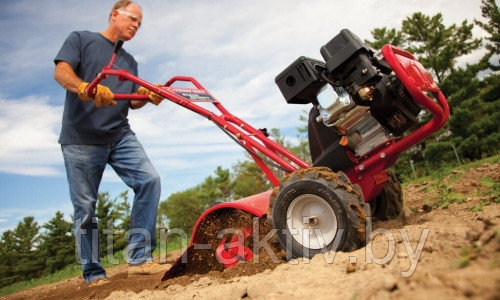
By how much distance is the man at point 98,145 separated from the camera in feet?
11.8

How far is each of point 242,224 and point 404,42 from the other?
22.8 m

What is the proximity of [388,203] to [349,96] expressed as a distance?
1362 mm

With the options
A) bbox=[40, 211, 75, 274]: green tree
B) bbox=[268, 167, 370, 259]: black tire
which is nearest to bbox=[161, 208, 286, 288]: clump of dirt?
bbox=[268, 167, 370, 259]: black tire

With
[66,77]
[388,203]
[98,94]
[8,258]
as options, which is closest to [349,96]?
[388,203]

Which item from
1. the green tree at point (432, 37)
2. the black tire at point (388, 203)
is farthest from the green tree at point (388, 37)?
the black tire at point (388, 203)

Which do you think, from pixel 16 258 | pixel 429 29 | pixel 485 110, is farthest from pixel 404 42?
pixel 16 258

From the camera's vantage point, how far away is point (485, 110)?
20.6 m

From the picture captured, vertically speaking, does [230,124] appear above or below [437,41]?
below

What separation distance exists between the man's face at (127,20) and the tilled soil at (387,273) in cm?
245

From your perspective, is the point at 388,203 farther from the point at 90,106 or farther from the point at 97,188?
the point at 90,106

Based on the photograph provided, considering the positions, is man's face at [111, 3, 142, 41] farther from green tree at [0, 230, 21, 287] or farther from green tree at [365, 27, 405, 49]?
green tree at [0, 230, 21, 287]

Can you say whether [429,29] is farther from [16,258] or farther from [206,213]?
[16,258]

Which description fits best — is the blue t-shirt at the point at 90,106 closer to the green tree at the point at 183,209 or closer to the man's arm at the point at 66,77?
the man's arm at the point at 66,77

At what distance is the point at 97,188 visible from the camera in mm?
3816
